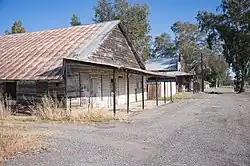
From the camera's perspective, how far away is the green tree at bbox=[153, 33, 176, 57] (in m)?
85.8

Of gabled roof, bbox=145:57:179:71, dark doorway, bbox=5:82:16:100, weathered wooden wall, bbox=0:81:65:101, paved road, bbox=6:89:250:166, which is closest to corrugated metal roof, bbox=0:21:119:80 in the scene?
weathered wooden wall, bbox=0:81:65:101

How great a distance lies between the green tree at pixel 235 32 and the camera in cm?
4701

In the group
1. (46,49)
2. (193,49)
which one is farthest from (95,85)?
(193,49)

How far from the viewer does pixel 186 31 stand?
3130 inches

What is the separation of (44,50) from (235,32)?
115ft

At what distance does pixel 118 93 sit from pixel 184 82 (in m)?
35.2

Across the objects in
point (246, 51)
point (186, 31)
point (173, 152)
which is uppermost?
point (186, 31)

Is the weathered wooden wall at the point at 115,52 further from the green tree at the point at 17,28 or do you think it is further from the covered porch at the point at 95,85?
the green tree at the point at 17,28

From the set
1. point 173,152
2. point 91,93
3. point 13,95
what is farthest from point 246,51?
point 173,152

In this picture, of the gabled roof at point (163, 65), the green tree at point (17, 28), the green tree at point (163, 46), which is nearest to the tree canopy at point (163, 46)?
the green tree at point (163, 46)

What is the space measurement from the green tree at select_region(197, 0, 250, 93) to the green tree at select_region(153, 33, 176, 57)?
33.3m

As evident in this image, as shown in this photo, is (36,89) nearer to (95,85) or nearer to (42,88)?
(42,88)

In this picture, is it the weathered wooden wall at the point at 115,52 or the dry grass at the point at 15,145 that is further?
the weathered wooden wall at the point at 115,52

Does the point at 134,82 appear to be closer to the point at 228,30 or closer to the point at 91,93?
the point at 91,93
